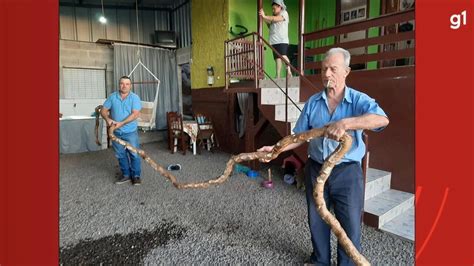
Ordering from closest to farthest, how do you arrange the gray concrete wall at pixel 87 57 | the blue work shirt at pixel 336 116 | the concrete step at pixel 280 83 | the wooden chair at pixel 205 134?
the blue work shirt at pixel 336 116 < the concrete step at pixel 280 83 < the wooden chair at pixel 205 134 < the gray concrete wall at pixel 87 57

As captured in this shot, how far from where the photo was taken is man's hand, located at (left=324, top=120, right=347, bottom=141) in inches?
44.8

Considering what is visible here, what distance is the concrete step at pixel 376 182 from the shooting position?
2580 mm

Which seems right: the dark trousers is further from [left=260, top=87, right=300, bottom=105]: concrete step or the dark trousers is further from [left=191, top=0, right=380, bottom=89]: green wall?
[left=191, top=0, right=380, bottom=89]: green wall

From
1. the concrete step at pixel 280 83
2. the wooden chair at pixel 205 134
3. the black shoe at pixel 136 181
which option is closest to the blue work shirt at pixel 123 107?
the black shoe at pixel 136 181

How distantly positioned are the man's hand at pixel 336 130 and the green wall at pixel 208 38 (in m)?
4.55

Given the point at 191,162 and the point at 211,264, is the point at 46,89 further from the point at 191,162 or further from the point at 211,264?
the point at 191,162

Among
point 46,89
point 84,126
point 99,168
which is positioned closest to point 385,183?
point 46,89

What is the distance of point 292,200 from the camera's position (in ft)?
9.53

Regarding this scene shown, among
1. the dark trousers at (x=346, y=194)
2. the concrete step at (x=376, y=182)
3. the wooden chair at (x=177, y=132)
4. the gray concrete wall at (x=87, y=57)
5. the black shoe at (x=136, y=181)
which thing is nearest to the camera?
the dark trousers at (x=346, y=194)

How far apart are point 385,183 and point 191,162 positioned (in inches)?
115

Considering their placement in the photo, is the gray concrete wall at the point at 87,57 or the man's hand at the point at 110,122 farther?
the gray concrete wall at the point at 87,57

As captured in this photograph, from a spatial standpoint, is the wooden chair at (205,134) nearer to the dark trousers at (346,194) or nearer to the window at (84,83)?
the window at (84,83)

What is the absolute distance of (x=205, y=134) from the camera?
5461 millimetres

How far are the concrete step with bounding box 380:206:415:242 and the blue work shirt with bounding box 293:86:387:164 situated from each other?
1.06 meters
